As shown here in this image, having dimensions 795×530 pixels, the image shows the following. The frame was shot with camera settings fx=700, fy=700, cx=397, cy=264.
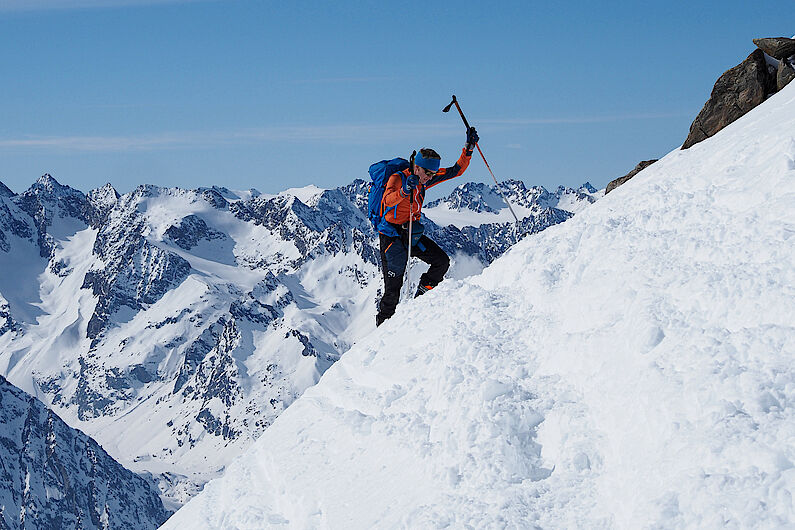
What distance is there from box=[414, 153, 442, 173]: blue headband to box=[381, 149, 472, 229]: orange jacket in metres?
0.37

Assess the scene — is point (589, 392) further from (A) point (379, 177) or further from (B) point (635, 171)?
(B) point (635, 171)

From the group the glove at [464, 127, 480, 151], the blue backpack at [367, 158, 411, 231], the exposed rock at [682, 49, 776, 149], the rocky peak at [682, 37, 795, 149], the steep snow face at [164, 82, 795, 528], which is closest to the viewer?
the steep snow face at [164, 82, 795, 528]

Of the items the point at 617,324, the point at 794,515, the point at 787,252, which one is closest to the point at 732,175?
the point at 787,252

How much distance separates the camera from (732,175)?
10227 mm

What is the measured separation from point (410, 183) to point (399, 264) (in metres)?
1.74

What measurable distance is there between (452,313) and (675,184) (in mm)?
4141

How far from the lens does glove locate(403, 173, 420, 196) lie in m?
13.0

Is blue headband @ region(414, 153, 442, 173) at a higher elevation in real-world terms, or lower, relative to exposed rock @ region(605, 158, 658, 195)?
higher

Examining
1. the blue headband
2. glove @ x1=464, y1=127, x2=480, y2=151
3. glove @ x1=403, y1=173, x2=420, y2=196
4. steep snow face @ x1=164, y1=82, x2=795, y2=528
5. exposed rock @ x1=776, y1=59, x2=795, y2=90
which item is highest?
glove @ x1=464, y1=127, x2=480, y2=151

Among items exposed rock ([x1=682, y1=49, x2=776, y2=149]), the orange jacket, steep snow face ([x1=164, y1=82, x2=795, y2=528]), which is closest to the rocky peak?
exposed rock ([x1=682, y1=49, x2=776, y2=149])

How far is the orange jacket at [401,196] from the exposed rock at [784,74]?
8397 mm

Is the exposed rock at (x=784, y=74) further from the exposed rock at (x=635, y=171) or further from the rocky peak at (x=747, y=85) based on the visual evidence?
the exposed rock at (x=635, y=171)

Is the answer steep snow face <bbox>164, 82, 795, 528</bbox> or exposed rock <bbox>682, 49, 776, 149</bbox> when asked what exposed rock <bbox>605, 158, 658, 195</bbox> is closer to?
exposed rock <bbox>682, 49, 776, 149</bbox>

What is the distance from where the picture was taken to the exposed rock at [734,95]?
16.9 meters
